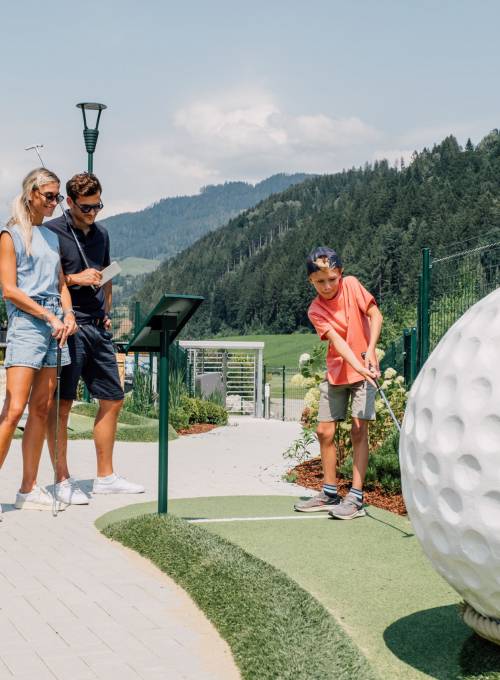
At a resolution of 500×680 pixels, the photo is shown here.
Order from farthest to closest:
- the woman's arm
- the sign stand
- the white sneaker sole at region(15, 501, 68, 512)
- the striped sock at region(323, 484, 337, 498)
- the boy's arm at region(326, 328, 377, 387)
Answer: the white sneaker sole at region(15, 501, 68, 512)
the striped sock at region(323, 484, 337, 498)
the woman's arm
the boy's arm at region(326, 328, 377, 387)
the sign stand

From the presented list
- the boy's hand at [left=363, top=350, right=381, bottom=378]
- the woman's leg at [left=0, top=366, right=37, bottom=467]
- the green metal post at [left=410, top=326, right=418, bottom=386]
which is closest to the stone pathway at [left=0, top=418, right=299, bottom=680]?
the woman's leg at [left=0, top=366, right=37, bottom=467]

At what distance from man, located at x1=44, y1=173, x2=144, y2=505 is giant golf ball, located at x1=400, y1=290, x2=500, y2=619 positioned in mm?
3824

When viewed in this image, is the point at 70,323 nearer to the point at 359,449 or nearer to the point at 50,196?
the point at 50,196

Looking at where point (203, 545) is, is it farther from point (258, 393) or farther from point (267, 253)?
point (267, 253)

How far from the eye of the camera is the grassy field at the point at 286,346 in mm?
116762

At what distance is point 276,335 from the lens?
136125mm

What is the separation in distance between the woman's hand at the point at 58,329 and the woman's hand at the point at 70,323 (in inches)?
1.9

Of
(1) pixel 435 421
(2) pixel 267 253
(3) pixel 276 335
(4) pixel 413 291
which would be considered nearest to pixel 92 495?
(1) pixel 435 421

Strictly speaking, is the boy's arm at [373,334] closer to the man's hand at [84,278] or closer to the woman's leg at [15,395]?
the man's hand at [84,278]

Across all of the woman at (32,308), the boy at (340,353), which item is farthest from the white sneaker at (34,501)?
the boy at (340,353)

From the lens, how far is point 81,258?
6.97m

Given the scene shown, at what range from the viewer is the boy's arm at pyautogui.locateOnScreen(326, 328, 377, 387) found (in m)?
5.92

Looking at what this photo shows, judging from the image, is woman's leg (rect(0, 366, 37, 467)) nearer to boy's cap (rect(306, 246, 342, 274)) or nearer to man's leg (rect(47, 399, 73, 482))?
man's leg (rect(47, 399, 73, 482))

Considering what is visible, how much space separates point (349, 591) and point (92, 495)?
3491mm
